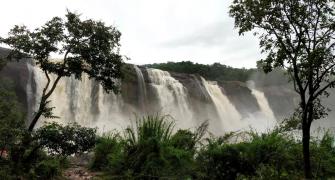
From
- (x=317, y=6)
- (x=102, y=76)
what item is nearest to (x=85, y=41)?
(x=102, y=76)

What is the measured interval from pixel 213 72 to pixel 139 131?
195 ft

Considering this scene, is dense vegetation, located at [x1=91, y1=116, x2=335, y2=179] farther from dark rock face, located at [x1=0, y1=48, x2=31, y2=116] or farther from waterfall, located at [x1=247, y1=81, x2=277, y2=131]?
waterfall, located at [x1=247, y1=81, x2=277, y2=131]

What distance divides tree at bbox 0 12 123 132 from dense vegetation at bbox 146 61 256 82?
51168 mm

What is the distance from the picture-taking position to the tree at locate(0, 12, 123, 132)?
10.3 m

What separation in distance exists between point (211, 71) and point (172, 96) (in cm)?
3369

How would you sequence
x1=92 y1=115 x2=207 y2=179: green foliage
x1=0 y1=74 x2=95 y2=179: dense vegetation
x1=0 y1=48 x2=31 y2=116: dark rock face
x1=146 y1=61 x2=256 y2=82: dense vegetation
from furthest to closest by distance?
x1=146 y1=61 x2=256 y2=82: dense vegetation → x1=0 y1=48 x2=31 y2=116: dark rock face → x1=0 y1=74 x2=95 y2=179: dense vegetation → x1=92 y1=115 x2=207 y2=179: green foliage

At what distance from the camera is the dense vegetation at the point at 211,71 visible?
62.9 m

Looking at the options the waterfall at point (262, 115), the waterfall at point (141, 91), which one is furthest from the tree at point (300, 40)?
the waterfall at point (262, 115)

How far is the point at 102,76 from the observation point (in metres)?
10.7

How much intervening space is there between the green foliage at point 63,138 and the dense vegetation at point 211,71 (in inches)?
2113

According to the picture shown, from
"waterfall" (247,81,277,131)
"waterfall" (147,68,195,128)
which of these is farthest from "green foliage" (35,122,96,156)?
"waterfall" (247,81,277,131)

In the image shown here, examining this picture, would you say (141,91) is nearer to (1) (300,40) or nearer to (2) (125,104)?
(2) (125,104)

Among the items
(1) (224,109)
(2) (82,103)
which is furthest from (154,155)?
(1) (224,109)

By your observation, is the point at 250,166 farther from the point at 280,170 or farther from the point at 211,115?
the point at 211,115
